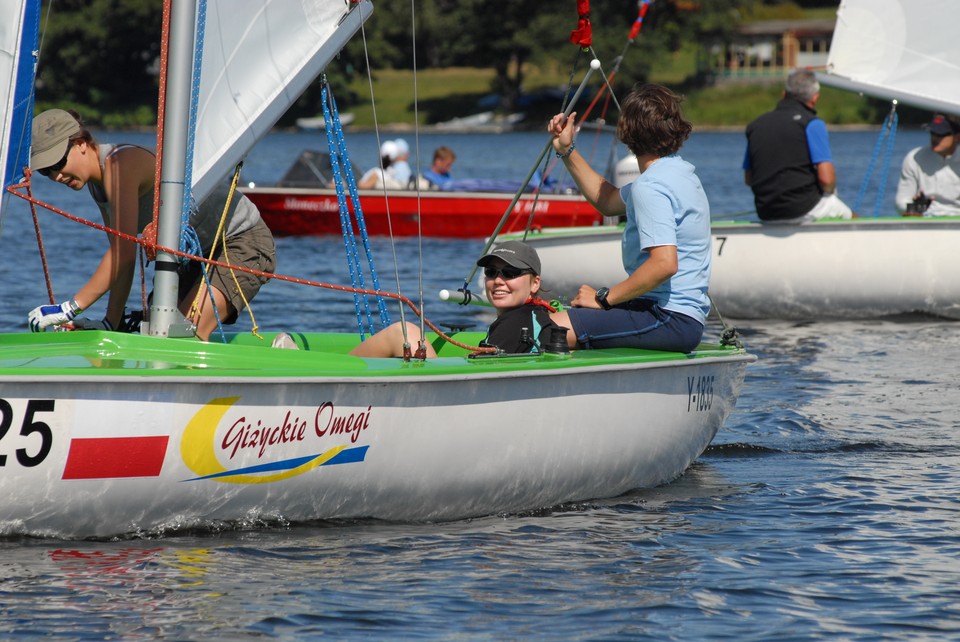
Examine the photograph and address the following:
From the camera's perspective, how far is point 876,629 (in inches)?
191

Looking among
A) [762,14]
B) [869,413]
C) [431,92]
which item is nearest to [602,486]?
[869,413]

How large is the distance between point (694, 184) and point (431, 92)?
75.1 metres

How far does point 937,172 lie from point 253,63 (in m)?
7.92

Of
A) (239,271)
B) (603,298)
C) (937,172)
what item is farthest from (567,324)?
(937,172)

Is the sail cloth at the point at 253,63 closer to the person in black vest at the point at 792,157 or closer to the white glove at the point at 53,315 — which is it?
the white glove at the point at 53,315

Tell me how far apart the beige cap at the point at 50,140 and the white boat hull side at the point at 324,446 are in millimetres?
1211

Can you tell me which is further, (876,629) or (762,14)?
(762,14)

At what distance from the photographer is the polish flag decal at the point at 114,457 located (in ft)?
16.5

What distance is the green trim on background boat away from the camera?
16.6ft

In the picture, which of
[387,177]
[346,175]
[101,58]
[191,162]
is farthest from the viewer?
[101,58]

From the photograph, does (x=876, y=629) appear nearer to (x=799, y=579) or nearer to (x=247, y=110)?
(x=799, y=579)

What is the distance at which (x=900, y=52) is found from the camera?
1282cm

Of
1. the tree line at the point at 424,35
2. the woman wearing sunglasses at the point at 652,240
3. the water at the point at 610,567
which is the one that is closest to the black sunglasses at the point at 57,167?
the water at the point at 610,567

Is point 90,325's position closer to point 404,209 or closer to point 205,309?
point 205,309
